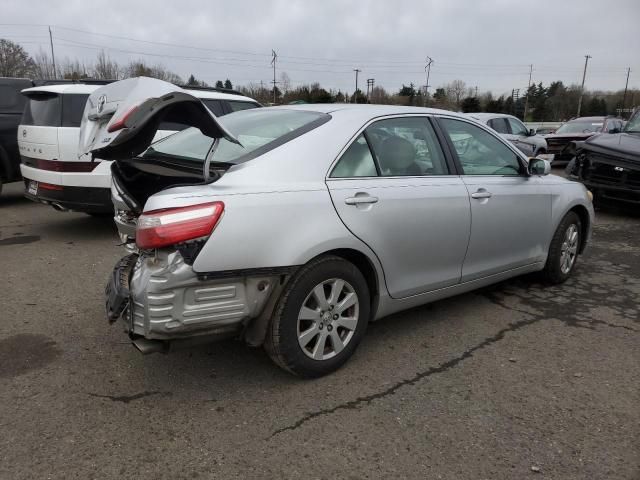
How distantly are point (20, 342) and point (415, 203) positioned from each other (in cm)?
284

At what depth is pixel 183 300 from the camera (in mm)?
2533

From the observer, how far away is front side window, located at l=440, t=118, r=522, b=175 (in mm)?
3881

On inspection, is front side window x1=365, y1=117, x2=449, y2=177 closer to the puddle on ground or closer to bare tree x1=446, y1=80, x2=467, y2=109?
the puddle on ground

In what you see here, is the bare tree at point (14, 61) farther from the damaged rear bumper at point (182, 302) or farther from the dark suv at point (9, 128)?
the damaged rear bumper at point (182, 302)

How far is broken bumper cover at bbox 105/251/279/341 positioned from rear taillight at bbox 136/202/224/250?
8cm

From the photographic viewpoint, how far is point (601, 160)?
8516mm

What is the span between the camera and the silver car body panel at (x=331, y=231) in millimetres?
2545

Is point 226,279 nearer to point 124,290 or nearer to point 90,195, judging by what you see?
point 124,290

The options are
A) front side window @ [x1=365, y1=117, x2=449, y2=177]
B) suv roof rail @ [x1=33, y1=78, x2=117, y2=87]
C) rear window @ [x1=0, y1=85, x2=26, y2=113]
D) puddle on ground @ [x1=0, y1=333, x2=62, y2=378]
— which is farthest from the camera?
rear window @ [x1=0, y1=85, x2=26, y2=113]

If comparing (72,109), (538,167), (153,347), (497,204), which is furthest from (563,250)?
(72,109)

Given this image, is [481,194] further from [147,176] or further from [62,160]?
[62,160]

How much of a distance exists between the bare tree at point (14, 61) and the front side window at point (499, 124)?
40.0 m

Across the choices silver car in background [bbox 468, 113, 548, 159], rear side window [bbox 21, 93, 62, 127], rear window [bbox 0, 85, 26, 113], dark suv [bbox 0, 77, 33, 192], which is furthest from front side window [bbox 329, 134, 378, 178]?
silver car in background [bbox 468, 113, 548, 159]

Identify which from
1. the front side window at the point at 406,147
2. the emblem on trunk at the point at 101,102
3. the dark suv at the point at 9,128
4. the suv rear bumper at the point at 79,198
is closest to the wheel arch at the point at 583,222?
the front side window at the point at 406,147
